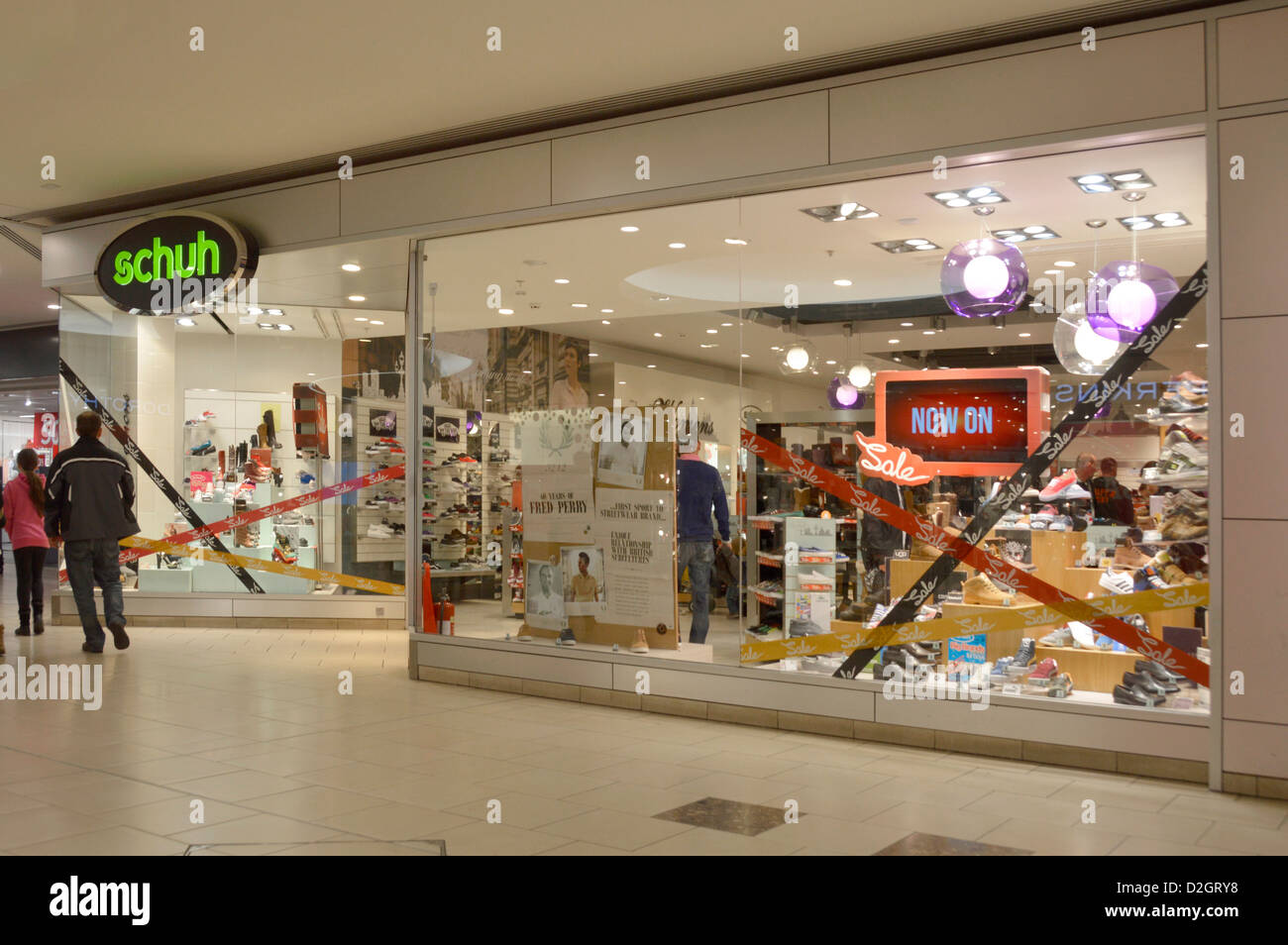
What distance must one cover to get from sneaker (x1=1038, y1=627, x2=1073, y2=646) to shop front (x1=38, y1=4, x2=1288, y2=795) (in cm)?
3

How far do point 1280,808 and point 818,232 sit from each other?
11.4 ft

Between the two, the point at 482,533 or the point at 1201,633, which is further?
the point at 482,533

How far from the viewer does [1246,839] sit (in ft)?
12.6

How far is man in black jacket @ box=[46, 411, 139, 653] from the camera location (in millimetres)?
7734

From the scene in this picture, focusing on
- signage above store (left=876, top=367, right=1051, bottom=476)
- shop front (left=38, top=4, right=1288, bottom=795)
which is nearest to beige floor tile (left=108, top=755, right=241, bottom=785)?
shop front (left=38, top=4, right=1288, bottom=795)

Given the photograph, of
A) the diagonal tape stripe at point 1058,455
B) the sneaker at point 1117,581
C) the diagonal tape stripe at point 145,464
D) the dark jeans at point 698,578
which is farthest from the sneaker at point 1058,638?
the diagonal tape stripe at point 145,464

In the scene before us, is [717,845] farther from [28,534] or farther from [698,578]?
[28,534]

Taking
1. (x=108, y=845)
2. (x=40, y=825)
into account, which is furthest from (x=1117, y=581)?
(x=40, y=825)

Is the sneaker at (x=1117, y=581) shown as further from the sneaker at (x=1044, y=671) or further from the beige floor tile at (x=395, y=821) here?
the beige floor tile at (x=395, y=821)

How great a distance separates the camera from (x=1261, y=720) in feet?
14.4

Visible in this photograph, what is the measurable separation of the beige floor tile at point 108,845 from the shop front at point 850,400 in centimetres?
301

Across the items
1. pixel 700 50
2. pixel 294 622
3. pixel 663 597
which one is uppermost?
pixel 700 50

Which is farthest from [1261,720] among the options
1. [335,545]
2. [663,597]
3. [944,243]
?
[335,545]
